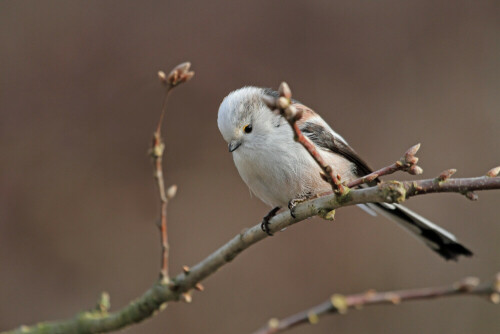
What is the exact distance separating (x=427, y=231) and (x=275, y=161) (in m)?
0.83

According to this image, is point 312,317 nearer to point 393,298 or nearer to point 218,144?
point 393,298

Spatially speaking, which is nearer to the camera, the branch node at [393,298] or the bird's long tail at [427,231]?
the branch node at [393,298]

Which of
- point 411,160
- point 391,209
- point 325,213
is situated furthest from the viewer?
point 391,209

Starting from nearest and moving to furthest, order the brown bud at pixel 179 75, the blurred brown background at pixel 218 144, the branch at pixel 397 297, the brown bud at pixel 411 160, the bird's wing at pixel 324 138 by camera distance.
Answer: the branch at pixel 397 297 < the brown bud at pixel 411 160 < the brown bud at pixel 179 75 < the bird's wing at pixel 324 138 < the blurred brown background at pixel 218 144

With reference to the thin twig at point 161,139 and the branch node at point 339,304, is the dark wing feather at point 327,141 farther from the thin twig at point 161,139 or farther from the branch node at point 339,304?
the branch node at point 339,304

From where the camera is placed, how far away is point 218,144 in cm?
381

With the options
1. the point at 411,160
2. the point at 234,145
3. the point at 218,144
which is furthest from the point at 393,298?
the point at 218,144

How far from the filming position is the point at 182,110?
12.5ft

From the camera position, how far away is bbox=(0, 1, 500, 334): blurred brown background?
3508 millimetres

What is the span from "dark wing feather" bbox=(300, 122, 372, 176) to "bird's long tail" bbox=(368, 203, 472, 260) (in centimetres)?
23

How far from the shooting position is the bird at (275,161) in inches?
91.7

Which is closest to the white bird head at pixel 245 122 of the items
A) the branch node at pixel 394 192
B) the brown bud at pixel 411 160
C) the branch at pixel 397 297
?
the brown bud at pixel 411 160

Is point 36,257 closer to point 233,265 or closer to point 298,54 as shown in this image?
point 233,265

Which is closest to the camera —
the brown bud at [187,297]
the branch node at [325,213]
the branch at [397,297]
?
the branch at [397,297]
